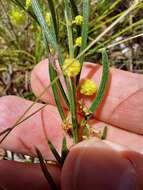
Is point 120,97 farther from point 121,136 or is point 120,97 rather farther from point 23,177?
point 23,177

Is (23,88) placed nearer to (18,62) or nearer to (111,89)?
(18,62)

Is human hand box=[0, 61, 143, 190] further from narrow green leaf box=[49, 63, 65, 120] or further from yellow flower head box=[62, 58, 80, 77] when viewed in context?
yellow flower head box=[62, 58, 80, 77]

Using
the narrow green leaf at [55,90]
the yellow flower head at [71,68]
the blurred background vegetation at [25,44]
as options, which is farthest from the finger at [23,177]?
the blurred background vegetation at [25,44]

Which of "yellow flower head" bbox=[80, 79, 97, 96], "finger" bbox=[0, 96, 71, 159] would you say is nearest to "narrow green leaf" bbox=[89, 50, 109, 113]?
"yellow flower head" bbox=[80, 79, 97, 96]

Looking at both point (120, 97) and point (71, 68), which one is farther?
point (120, 97)

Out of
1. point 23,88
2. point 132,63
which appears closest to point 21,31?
point 23,88

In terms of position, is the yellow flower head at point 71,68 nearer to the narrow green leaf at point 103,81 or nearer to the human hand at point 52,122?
the narrow green leaf at point 103,81

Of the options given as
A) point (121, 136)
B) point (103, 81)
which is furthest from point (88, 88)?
point (121, 136)
